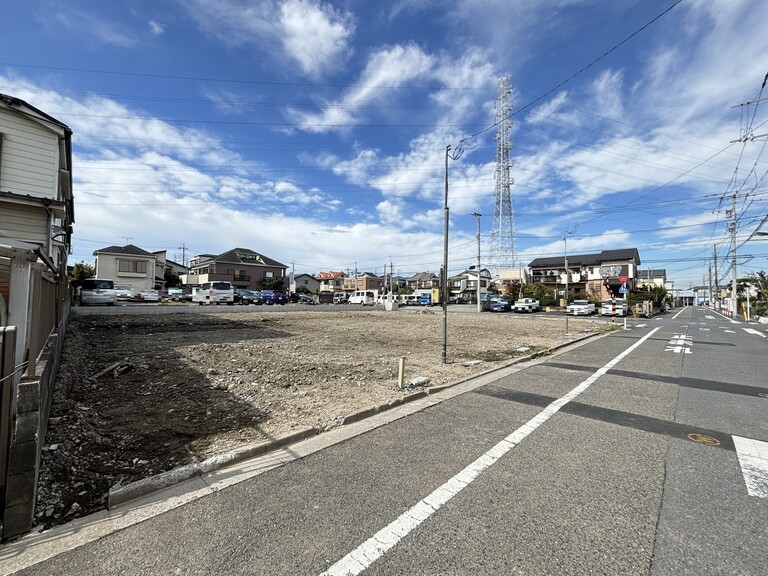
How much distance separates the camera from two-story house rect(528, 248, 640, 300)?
2194 inches

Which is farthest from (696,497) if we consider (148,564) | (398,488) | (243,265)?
(243,265)

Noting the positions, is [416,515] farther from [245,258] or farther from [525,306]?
[245,258]

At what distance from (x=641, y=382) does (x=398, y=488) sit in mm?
6607

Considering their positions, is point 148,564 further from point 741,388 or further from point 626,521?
point 741,388

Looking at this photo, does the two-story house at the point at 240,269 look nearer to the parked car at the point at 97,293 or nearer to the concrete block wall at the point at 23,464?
the parked car at the point at 97,293

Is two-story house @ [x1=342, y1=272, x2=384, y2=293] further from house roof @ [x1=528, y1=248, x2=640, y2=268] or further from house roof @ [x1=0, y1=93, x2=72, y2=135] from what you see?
house roof @ [x1=0, y1=93, x2=72, y2=135]

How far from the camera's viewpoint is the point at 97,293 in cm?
2373

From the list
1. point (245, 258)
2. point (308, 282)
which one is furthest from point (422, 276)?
point (245, 258)

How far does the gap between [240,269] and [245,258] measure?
9.39ft

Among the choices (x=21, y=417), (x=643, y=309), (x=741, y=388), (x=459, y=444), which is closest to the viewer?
(x=21, y=417)

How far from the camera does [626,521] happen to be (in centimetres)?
265

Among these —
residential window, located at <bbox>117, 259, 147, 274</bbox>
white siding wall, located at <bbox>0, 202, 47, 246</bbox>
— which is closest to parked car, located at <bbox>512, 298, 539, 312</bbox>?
white siding wall, located at <bbox>0, 202, 47, 246</bbox>

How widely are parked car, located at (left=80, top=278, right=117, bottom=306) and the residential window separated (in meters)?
16.9

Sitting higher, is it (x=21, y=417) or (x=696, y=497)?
(x=21, y=417)
